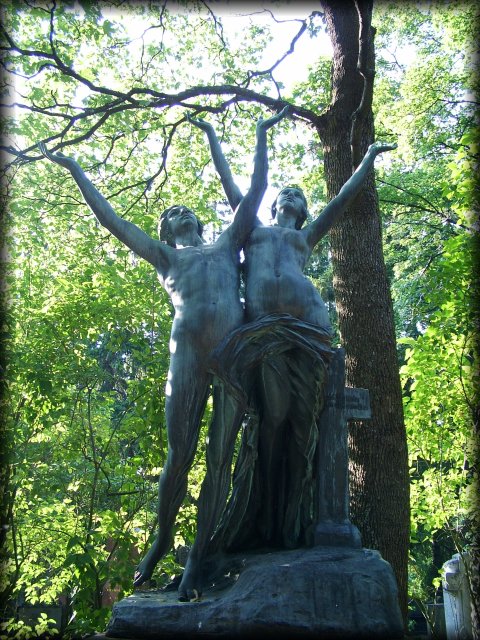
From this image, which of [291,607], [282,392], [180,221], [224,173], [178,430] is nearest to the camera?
[291,607]

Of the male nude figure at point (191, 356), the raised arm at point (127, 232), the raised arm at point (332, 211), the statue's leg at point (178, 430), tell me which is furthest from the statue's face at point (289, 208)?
the statue's leg at point (178, 430)

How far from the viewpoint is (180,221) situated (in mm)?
4879

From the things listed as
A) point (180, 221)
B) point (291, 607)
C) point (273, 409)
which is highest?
point (180, 221)

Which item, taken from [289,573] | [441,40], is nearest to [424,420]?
[289,573]

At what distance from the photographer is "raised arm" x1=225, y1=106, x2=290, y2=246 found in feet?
15.1

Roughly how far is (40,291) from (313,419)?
18.9 ft

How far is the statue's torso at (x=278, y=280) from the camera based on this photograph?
169 inches

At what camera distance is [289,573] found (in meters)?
3.51

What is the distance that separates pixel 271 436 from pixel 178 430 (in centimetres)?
64

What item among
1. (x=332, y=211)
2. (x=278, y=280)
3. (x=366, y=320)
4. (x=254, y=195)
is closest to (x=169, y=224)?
(x=254, y=195)

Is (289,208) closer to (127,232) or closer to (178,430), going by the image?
A: (127,232)

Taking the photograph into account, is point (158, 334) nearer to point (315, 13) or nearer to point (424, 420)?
point (424, 420)

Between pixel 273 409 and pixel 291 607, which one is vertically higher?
pixel 273 409

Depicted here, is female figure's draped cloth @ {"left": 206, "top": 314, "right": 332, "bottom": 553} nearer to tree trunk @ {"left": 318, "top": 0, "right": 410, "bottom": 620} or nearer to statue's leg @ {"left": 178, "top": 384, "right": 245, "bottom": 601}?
statue's leg @ {"left": 178, "top": 384, "right": 245, "bottom": 601}
